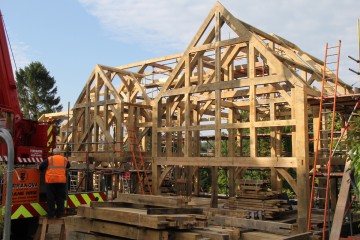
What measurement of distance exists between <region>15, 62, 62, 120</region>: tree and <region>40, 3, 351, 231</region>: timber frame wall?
2758 cm

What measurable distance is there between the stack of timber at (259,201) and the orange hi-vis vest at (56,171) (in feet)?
18.6

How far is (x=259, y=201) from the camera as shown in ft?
39.1

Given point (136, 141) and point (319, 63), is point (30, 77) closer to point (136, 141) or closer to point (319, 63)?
point (136, 141)

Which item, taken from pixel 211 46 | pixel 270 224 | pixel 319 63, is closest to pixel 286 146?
pixel 319 63

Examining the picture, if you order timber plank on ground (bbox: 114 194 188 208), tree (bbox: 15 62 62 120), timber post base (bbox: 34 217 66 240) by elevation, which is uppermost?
tree (bbox: 15 62 62 120)

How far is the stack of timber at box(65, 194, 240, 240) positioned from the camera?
6316mm

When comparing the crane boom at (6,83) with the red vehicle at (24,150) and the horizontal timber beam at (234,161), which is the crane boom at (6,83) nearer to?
the red vehicle at (24,150)

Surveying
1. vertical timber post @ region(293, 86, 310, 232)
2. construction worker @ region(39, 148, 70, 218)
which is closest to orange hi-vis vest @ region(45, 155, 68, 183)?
construction worker @ region(39, 148, 70, 218)

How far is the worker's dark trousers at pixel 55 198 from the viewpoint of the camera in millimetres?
8188

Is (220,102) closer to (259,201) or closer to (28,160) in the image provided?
(259,201)

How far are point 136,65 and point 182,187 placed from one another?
663 cm

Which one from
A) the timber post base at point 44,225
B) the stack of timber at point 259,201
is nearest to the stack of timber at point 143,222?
the timber post base at point 44,225

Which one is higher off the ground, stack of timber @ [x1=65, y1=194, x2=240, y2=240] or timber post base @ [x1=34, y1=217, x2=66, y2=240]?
stack of timber @ [x1=65, y1=194, x2=240, y2=240]

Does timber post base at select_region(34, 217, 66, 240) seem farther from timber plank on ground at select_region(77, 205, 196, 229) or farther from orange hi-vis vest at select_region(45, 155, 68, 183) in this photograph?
timber plank on ground at select_region(77, 205, 196, 229)
